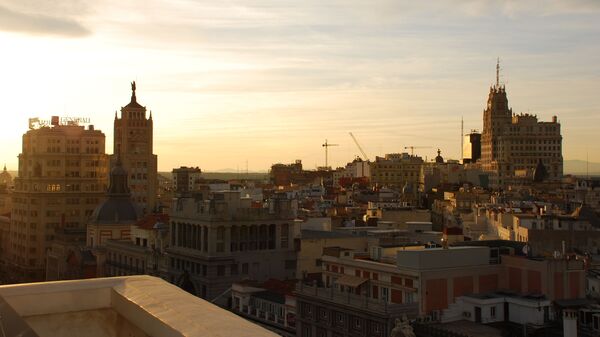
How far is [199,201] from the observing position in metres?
72.9

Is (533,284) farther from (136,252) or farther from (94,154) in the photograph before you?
(94,154)

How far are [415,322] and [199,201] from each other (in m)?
30.8

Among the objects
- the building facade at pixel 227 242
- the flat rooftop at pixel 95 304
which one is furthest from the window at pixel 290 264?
the flat rooftop at pixel 95 304

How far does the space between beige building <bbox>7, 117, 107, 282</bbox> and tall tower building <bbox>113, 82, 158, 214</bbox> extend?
4.05 meters

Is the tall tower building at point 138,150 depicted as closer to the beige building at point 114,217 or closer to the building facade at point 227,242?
the beige building at point 114,217

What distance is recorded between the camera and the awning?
53.8m

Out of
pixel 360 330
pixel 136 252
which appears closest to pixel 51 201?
pixel 136 252

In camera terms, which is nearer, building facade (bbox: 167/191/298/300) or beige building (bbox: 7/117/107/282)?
building facade (bbox: 167/191/298/300)

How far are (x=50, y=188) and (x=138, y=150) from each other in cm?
1840

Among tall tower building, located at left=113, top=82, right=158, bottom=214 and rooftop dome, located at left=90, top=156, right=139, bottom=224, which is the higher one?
tall tower building, located at left=113, top=82, right=158, bottom=214

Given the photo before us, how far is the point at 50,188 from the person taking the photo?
442ft

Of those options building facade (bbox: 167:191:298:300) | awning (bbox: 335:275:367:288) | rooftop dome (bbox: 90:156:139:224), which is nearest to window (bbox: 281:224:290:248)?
building facade (bbox: 167:191:298:300)

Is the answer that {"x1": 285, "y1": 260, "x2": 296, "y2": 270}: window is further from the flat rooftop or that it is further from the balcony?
the flat rooftop

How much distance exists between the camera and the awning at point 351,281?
2119 inches
